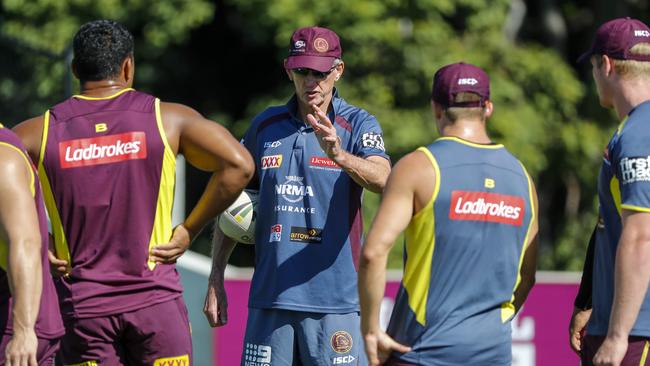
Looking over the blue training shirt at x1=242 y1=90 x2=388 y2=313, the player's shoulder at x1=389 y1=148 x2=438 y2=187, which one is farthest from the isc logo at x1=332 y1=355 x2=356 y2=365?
the player's shoulder at x1=389 y1=148 x2=438 y2=187

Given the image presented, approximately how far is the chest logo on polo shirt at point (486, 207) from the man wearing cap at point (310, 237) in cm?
111

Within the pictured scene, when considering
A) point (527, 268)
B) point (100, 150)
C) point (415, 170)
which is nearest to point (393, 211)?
point (415, 170)

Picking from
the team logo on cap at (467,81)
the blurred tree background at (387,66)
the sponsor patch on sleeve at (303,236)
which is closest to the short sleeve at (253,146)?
the sponsor patch on sleeve at (303,236)

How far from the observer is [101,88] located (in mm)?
5395

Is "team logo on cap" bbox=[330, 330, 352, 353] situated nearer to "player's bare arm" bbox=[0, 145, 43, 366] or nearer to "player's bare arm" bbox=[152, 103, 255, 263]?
"player's bare arm" bbox=[152, 103, 255, 263]

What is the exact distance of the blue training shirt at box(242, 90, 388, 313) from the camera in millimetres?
5977

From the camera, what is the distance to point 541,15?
667 inches

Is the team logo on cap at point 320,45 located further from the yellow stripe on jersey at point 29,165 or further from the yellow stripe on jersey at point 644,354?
the yellow stripe on jersey at point 644,354

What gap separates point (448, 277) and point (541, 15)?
12.7m

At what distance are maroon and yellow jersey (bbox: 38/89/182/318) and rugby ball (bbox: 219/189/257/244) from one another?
31.1 inches

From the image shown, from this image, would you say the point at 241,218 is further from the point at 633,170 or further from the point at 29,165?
the point at 633,170

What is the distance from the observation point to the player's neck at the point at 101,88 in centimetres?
539

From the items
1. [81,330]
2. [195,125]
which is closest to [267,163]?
[195,125]

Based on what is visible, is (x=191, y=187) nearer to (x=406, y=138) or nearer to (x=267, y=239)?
(x=406, y=138)
